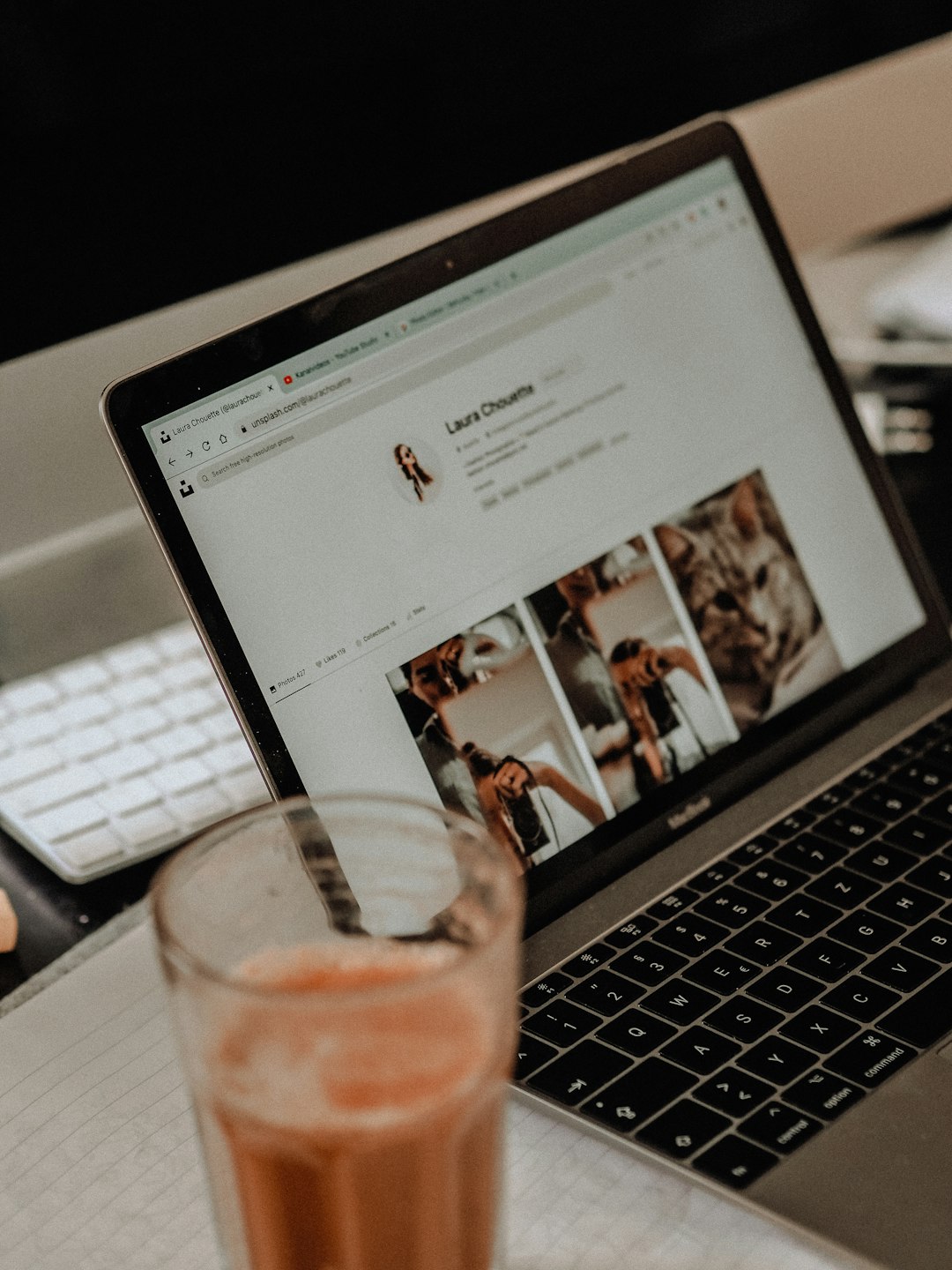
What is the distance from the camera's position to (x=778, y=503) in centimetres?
56

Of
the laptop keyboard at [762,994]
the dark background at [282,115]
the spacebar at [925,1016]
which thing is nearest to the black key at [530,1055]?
the laptop keyboard at [762,994]

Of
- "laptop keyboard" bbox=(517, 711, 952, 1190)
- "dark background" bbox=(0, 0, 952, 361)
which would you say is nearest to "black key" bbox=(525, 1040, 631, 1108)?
"laptop keyboard" bbox=(517, 711, 952, 1190)

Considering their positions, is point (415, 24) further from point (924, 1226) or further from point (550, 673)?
point (924, 1226)

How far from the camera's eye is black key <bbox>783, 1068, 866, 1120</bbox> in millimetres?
377

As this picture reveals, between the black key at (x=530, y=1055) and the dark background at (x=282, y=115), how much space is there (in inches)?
12.8

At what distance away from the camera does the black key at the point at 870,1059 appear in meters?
0.39

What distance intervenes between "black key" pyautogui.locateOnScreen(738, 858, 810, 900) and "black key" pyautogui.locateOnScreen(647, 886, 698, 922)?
2cm

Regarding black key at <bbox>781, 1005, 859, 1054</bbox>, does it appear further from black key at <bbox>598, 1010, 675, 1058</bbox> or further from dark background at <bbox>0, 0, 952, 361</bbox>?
dark background at <bbox>0, 0, 952, 361</bbox>

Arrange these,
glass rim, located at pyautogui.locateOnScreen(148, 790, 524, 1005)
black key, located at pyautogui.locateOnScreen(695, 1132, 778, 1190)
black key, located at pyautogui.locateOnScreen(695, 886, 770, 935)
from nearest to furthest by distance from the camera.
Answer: glass rim, located at pyautogui.locateOnScreen(148, 790, 524, 1005) < black key, located at pyautogui.locateOnScreen(695, 1132, 778, 1190) < black key, located at pyautogui.locateOnScreen(695, 886, 770, 935)

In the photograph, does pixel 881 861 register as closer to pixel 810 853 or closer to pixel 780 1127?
pixel 810 853

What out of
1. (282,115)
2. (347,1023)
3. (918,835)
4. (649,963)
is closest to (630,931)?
(649,963)

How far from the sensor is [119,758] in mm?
572

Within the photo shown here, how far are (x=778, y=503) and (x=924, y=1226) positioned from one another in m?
0.30

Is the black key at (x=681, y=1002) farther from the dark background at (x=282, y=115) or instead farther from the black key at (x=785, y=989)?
the dark background at (x=282, y=115)
